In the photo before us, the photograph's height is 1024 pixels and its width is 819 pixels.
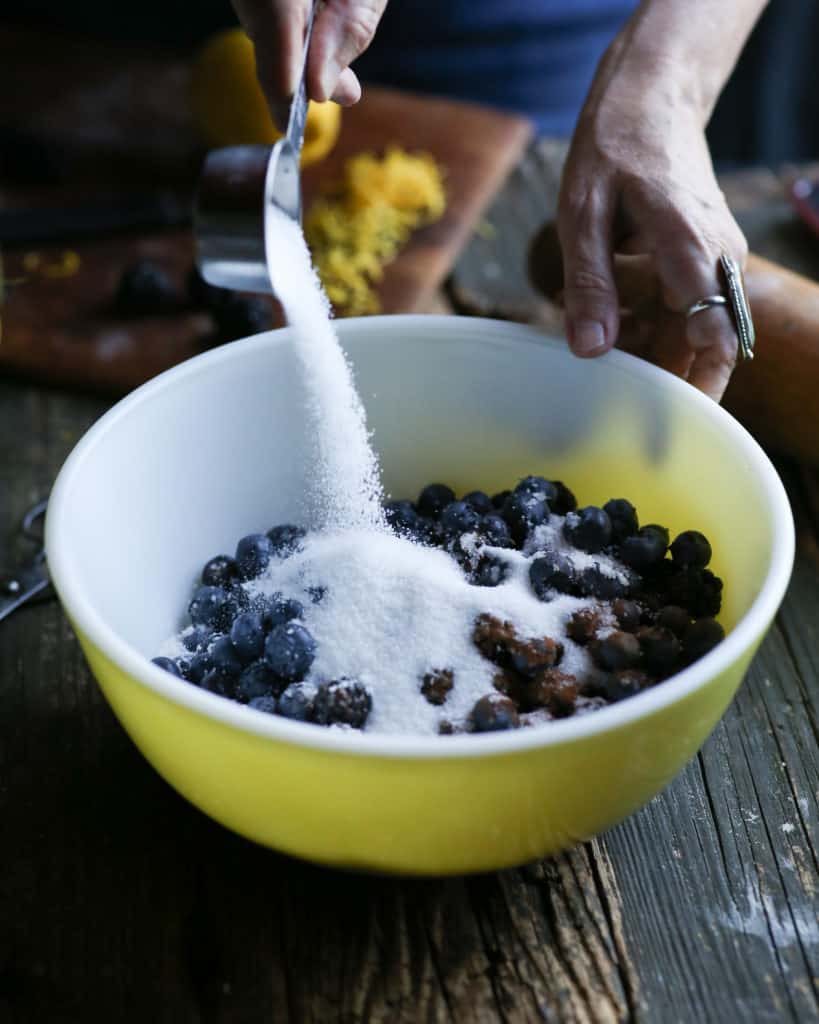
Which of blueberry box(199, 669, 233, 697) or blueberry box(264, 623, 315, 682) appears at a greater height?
blueberry box(264, 623, 315, 682)

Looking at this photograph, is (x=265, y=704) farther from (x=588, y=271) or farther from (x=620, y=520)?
(x=588, y=271)

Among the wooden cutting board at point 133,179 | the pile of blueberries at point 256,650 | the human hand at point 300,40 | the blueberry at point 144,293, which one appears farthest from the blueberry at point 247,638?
the blueberry at point 144,293

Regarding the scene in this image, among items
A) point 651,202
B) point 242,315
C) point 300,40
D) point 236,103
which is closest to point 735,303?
point 651,202

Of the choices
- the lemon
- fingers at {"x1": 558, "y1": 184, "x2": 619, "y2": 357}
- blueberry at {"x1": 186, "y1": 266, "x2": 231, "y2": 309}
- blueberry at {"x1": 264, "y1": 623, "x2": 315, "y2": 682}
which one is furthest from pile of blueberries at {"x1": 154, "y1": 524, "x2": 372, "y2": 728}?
the lemon

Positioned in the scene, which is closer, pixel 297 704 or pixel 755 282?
pixel 297 704

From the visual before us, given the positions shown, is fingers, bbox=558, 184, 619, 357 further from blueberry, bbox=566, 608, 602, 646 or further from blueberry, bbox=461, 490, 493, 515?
blueberry, bbox=566, 608, 602, 646
